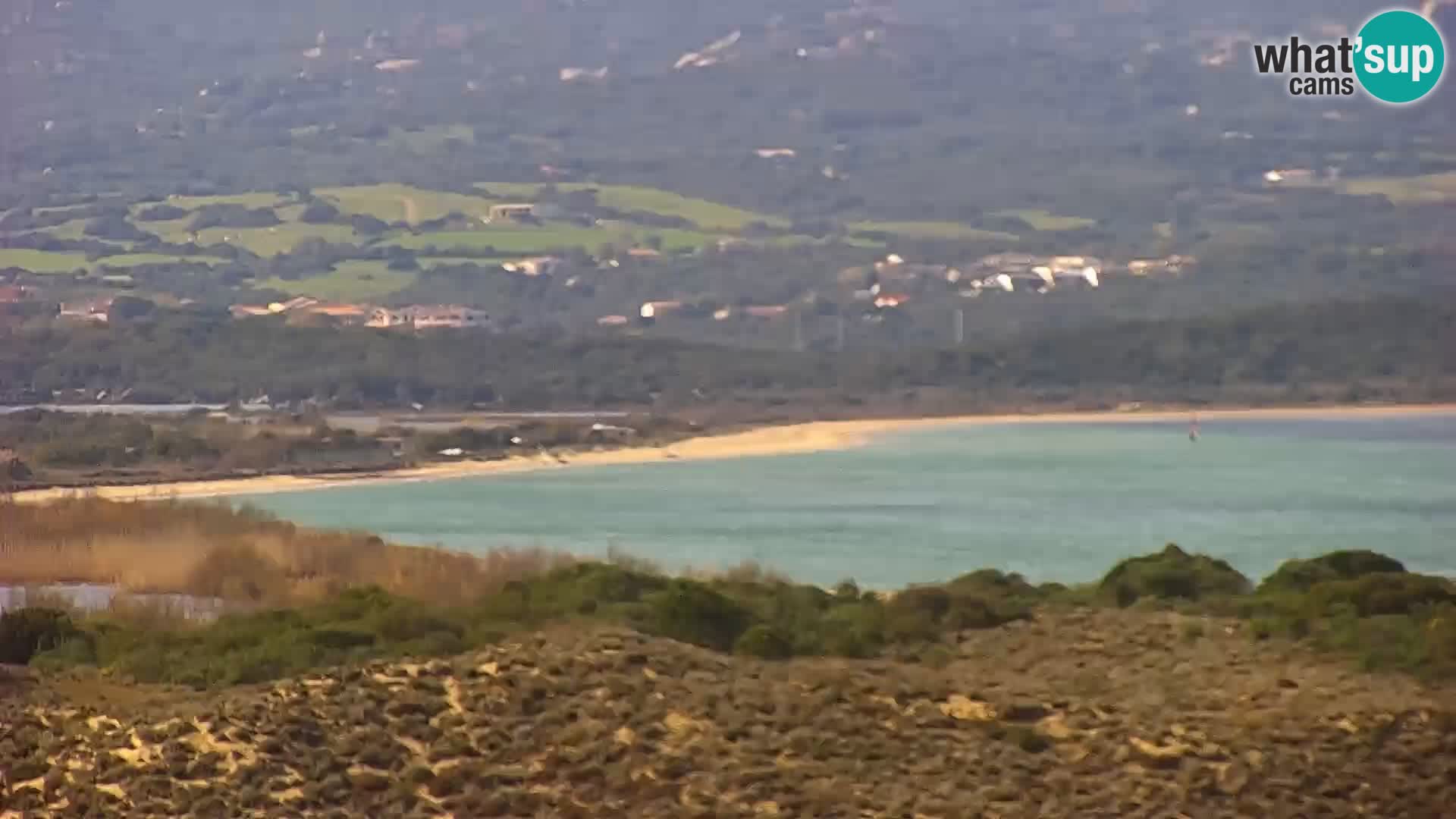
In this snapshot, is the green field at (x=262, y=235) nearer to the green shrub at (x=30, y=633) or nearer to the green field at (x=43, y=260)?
the green field at (x=43, y=260)

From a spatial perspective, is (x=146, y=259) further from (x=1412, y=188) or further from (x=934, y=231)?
(x=1412, y=188)

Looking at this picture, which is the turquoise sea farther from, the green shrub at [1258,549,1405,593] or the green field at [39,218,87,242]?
the green field at [39,218,87,242]

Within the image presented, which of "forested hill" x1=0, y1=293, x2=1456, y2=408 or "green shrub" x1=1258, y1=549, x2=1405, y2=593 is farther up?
"forested hill" x1=0, y1=293, x2=1456, y2=408

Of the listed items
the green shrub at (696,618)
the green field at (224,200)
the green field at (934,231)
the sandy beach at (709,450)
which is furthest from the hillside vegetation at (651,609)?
the green field at (224,200)

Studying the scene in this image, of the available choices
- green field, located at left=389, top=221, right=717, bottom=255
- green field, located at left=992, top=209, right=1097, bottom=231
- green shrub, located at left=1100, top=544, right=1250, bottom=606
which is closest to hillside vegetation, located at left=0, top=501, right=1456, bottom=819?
green shrub, located at left=1100, top=544, right=1250, bottom=606

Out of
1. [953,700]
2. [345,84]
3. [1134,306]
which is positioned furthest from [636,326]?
[953,700]

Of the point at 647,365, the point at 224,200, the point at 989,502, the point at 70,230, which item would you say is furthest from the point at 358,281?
the point at 989,502
